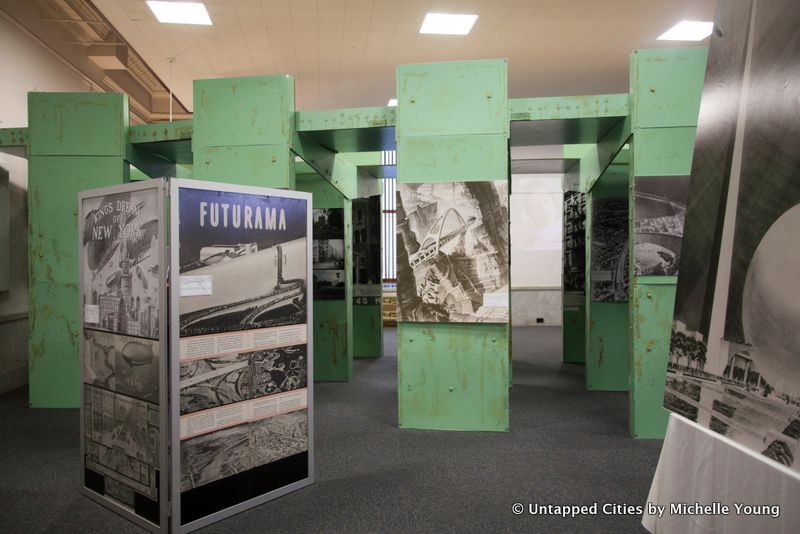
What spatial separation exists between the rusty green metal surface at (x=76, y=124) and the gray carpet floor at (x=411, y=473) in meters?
2.40

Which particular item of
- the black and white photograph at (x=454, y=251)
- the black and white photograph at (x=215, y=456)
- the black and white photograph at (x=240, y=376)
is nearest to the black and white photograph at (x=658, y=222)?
the black and white photograph at (x=454, y=251)

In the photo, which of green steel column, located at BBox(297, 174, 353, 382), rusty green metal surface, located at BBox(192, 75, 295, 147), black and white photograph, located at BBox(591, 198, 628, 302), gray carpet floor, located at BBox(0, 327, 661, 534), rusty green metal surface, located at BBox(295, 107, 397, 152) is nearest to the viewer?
gray carpet floor, located at BBox(0, 327, 661, 534)

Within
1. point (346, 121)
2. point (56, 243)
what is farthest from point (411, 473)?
point (56, 243)

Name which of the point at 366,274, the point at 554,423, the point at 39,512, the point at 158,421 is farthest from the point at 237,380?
the point at 366,274

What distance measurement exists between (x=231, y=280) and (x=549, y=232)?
338 inches

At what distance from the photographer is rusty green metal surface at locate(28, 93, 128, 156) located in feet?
14.7

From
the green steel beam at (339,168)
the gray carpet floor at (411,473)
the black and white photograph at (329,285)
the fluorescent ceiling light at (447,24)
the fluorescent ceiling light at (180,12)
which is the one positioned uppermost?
the fluorescent ceiling light at (447,24)

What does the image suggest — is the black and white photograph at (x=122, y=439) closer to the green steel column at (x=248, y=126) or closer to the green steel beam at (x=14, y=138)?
the green steel column at (x=248, y=126)

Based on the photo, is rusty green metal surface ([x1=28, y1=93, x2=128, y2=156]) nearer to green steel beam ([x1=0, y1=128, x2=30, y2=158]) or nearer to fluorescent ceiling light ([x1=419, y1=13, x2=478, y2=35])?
green steel beam ([x1=0, y1=128, x2=30, y2=158])

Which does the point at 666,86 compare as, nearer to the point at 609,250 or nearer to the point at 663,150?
the point at 663,150

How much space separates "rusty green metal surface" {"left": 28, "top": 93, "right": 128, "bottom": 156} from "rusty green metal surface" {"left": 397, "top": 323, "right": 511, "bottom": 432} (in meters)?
3.24

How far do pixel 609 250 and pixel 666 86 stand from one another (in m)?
1.91

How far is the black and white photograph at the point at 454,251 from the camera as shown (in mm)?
3773

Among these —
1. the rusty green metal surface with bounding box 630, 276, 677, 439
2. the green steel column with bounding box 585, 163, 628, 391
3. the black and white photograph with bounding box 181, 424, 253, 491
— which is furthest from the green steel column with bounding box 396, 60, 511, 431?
the green steel column with bounding box 585, 163, 628, 391
